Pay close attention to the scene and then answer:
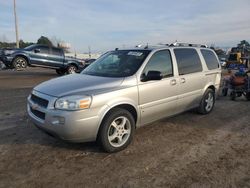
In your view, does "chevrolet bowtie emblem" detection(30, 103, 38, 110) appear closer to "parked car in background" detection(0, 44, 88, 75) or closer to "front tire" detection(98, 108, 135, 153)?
"front tire" detection(98, 108, 135, 153)

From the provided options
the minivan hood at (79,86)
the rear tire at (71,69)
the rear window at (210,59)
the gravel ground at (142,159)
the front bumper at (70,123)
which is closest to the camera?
the gravel ground at (142,159)

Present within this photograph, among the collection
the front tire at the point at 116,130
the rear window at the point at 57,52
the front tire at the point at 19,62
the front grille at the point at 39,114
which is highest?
the rear window at the point at 57,52

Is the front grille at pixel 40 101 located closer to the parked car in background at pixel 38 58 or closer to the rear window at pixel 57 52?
the parked car in background at pixel 38 58

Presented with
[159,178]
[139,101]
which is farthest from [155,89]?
[159,178]

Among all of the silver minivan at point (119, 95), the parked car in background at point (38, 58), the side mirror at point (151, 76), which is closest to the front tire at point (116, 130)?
the silver minivan at point (119, 95)

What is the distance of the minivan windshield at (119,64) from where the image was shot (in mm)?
4766

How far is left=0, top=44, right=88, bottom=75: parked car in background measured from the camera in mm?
16094

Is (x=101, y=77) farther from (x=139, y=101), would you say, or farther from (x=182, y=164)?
(x=182, y=164)

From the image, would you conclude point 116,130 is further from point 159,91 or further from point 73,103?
point 159,91

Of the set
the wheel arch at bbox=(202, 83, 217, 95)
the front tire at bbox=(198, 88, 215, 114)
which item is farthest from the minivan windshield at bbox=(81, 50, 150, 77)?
the front tire at bbox=(198, 88, 215, 114)

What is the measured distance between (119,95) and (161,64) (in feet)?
4.52

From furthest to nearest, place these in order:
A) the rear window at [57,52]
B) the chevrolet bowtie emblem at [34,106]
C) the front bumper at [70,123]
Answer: the rear window at [57,52]
the chevrolet bowtie emblem at [34,106]
the front bumper at [70,123]

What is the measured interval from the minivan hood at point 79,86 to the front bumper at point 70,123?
0.18m

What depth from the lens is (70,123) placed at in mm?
3805
